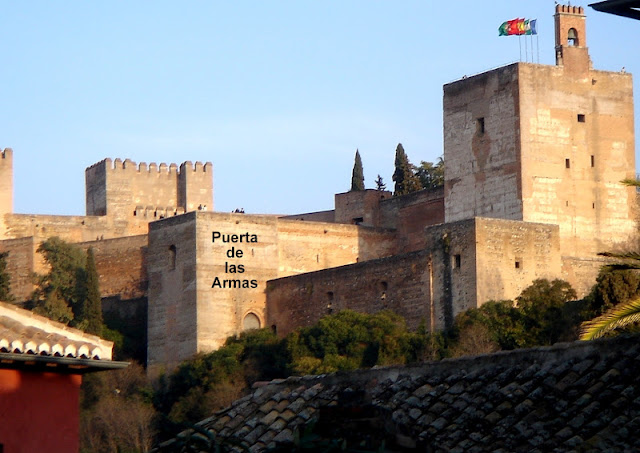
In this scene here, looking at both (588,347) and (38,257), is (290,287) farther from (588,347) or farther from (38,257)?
(588,347)

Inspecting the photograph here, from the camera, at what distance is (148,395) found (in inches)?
1834

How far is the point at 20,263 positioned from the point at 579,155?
62.6ft

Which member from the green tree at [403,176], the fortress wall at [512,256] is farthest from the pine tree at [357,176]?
the fortress wall at [512,256]

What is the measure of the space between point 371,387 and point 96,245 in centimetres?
4468

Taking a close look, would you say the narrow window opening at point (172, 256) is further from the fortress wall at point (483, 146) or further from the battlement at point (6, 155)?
the battlement at point (6, 155)

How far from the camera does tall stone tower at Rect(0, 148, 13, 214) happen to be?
65625mm

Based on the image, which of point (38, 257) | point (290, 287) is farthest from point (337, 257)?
point (38, 257)

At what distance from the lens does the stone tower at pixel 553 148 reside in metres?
45.9

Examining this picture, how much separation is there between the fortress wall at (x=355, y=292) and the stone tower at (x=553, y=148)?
3.15 metres

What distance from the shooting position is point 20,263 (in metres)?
57.4

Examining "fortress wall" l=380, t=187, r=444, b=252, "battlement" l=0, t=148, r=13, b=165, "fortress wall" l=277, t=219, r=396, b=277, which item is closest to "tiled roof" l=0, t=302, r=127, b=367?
"fortress wall" l=277, t=219, r=396, b=277

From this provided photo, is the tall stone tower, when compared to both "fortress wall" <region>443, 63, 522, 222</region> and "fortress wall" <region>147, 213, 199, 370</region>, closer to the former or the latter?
"fortress wall" <region>147, 213, 199, 370</region>

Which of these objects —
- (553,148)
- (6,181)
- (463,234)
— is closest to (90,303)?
(463,234)

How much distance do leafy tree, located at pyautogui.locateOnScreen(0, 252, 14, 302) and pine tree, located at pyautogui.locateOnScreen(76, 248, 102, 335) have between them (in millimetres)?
2531
